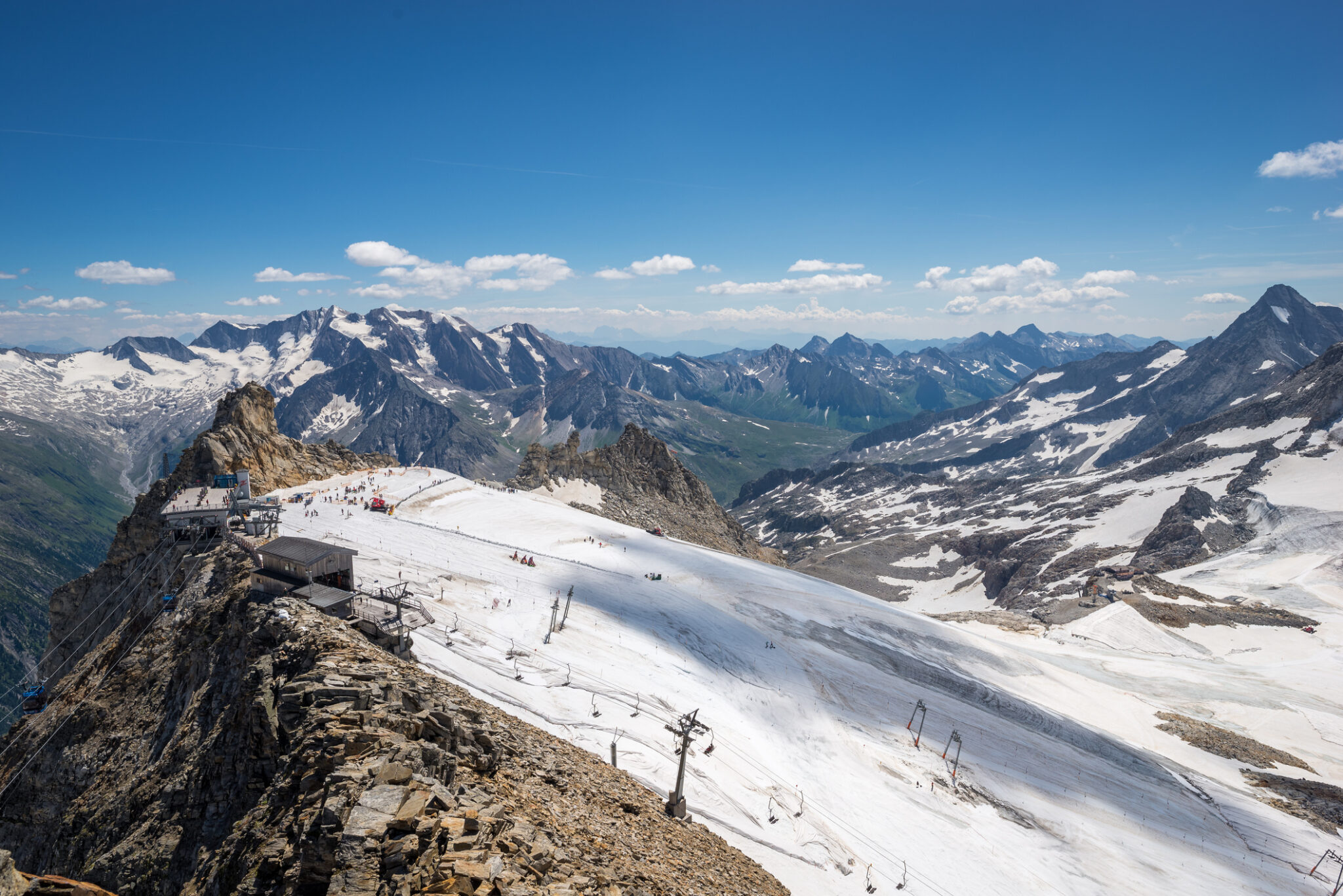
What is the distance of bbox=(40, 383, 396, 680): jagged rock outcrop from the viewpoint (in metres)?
43.4

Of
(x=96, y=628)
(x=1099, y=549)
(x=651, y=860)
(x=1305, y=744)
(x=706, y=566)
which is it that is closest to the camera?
(x=651, y=860)

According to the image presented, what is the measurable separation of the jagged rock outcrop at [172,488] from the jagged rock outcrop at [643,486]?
103ft

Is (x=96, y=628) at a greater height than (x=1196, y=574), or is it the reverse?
(x=96, y=628)

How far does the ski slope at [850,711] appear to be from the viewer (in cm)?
3319

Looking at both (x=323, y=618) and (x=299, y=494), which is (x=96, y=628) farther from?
(x=323, y=618)

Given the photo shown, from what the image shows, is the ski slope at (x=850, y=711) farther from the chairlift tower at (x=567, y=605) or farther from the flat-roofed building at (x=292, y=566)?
the flat-roofed building at (x=292, y=566)

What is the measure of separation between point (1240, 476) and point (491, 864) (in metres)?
221

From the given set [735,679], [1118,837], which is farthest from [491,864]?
[1118,837]

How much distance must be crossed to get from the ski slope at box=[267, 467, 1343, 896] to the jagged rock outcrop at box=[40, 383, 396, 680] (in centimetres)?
646

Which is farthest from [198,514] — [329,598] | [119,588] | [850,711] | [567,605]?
[850,711]

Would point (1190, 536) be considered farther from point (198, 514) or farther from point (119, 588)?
point (119, 588)

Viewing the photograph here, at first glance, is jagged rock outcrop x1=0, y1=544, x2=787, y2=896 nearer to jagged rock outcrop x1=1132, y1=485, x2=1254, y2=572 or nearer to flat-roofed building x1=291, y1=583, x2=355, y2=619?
flat-roofed building x1=291, y1=583, x2=355, y2=619

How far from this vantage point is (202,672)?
25.9 metres

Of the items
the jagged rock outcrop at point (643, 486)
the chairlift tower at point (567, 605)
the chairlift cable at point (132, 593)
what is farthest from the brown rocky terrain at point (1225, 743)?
the chairlift cable at point (132, 593)
